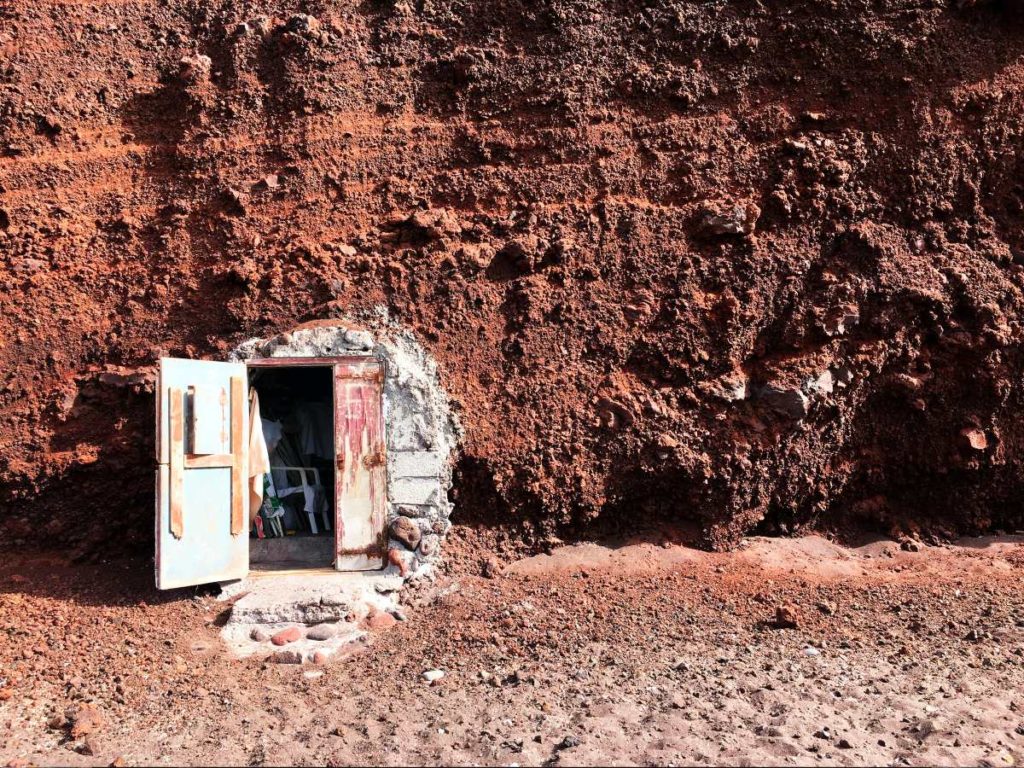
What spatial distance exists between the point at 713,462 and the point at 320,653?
3.03 m

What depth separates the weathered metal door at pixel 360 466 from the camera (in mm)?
5543

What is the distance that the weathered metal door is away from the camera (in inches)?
218

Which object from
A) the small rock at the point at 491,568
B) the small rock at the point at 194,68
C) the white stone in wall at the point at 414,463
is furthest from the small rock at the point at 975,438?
the small rock at the point at 194,68

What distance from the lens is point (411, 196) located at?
6340 mm

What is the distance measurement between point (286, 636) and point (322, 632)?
8.8 inches

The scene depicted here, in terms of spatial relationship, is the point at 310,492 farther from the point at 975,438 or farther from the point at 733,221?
the point at 975,438

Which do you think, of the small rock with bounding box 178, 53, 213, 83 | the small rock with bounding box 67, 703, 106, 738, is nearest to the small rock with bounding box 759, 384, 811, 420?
the small rock with bounding box 67, 703, 106, 738

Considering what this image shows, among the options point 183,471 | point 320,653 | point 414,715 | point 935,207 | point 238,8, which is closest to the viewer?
point 414,715

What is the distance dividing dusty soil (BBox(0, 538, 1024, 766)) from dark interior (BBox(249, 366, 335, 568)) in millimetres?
921

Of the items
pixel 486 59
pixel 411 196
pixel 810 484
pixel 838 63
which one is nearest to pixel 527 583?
pixel 810 484

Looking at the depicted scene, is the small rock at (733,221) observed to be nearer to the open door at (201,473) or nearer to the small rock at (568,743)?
the open door at (201,473)

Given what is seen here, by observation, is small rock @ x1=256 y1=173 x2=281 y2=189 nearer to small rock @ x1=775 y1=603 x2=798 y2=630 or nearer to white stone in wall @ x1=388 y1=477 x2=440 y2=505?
white stone in wall @ x1=388 y1=477 x2=440 y2=505

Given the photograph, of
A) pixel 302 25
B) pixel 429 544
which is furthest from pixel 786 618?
pixel 302 25

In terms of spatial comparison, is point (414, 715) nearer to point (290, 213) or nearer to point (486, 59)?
point (290, 213)
